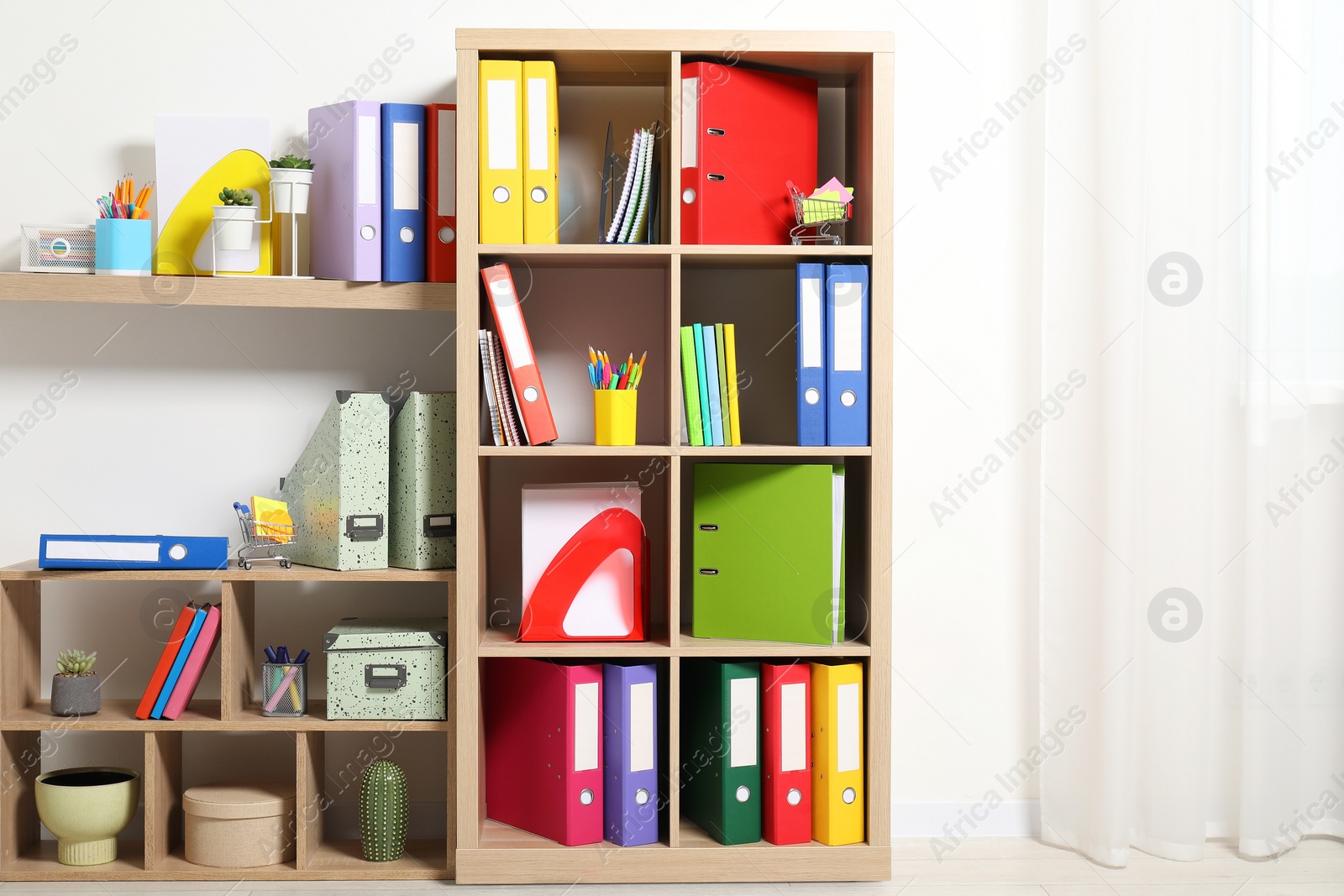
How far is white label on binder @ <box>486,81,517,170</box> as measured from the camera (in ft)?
6.38

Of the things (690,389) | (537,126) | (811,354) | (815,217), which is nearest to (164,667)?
(690,389)

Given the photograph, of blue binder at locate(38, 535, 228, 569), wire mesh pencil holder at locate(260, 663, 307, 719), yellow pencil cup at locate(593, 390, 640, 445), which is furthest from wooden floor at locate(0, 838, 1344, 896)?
yellow pencil cup at locate(593, 390, 640, 445)

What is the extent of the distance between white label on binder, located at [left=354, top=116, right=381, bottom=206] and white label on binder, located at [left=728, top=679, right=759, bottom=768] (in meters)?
1.18

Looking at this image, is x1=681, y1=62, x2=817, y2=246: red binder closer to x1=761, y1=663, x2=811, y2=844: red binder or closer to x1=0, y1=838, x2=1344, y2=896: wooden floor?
x1=761, y1=663, x2=811, y2=844: red binder

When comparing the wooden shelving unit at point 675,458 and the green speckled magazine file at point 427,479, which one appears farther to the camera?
the green speckled magazine file at point 427,479

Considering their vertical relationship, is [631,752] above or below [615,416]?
below

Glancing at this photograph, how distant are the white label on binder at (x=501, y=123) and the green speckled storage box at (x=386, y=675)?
0.93 m

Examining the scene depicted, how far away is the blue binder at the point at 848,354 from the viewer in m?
1.96

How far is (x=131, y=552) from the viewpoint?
200cm

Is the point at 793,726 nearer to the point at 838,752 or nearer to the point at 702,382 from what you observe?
the point at 838,752

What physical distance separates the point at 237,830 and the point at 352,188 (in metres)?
1.28

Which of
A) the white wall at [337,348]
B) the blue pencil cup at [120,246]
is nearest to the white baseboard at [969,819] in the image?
the white wall at [337,348]

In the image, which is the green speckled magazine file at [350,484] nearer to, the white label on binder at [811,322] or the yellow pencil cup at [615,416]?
the yellow pencil cup at [615,416]

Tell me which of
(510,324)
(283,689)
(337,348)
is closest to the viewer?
(510,324)
